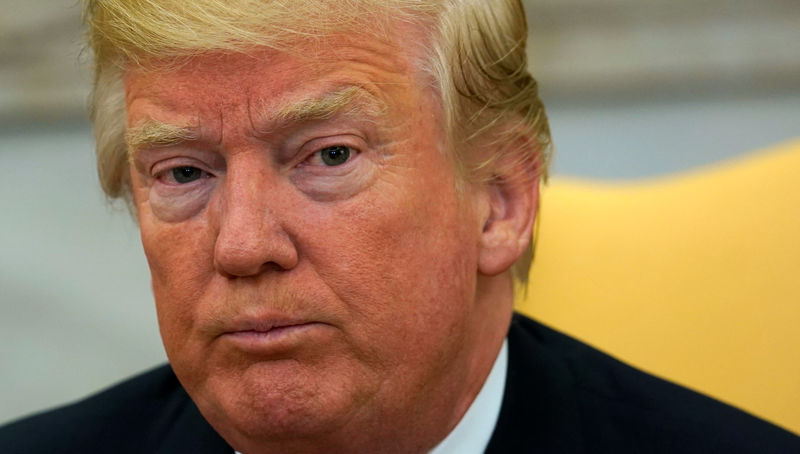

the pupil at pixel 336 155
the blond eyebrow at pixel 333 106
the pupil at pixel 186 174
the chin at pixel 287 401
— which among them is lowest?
the chin at pixel 287 401

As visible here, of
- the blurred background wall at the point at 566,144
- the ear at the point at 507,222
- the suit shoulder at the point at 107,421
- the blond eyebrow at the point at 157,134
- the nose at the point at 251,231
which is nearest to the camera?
the nose at the point at 251,231

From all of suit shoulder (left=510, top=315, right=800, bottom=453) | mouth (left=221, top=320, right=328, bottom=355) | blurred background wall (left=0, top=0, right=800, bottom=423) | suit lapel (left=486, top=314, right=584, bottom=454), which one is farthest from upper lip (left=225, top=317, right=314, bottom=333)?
blurred background wall (left=0, top=0, right=800, bottom=423)

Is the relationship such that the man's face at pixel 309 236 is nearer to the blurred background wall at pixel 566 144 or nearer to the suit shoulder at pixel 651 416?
the suit shoulder at pixel 651 416

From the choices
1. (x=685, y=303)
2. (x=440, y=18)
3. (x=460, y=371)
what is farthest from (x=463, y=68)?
(x=685, y=303)

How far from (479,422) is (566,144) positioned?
2761 mm

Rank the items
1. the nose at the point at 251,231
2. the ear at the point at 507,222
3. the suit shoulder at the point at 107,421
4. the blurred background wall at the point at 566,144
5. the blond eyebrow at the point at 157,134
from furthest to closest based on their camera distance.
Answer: the blurred background wall at the point at 566,144 < the suit shoulder at the point at 107,421 < the ear at the point at 507,222 < the blond eyebrow at the point at 157,134 < the nose at the point at 251,231

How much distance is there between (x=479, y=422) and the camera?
198cm

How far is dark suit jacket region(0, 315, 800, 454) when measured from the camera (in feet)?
6.48

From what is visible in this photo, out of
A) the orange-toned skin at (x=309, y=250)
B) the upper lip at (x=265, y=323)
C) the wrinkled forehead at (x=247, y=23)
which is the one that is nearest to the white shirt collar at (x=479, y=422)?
the orange-toned skin at (x=309, y=250)

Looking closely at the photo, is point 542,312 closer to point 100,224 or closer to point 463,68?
point 463,68

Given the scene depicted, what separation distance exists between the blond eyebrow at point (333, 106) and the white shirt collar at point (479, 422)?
0.52 meters

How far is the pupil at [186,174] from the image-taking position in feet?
5.94

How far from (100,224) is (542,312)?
107 inches

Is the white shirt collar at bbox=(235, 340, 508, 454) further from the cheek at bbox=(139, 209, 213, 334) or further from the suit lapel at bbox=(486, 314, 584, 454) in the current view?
the cheek at bbox=(139, 209, 213, 334)
